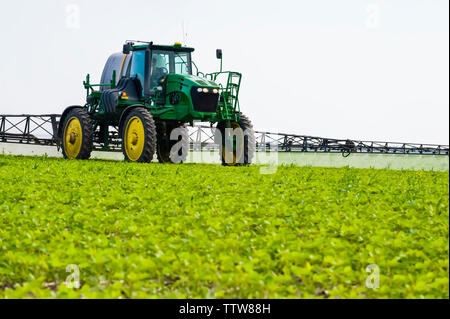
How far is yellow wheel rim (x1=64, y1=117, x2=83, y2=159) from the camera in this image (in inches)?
622

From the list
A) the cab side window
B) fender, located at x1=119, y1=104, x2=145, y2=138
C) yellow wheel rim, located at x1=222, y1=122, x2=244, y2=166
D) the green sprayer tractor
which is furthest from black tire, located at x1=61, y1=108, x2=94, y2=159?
yellow wheel rim, located at x1=222, y1=122, x2=244, y2=166

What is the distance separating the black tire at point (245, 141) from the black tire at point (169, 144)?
102cm

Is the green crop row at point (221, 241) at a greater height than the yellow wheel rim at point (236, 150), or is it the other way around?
the yellow wheel rim at point (236, 150)

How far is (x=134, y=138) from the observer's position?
14.1 meters

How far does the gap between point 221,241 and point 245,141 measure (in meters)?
9.64

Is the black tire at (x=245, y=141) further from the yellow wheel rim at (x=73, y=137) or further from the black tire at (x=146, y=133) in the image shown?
the yellow wheel rim at (x=73, y=137)

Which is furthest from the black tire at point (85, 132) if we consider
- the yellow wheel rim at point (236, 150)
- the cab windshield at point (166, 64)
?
the yellow wheel rim at point (236, 150)

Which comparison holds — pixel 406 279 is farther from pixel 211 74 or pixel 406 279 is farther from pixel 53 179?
pixel 211 74

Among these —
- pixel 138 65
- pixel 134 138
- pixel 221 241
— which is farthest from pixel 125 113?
pixel 221 241

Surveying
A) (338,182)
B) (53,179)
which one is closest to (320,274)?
(338,182)

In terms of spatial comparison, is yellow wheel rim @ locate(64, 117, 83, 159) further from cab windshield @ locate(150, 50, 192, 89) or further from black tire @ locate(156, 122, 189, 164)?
cab windshield @ locate(150, 50, 192, 89)

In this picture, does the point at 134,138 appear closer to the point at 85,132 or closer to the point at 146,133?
the point at 146,133

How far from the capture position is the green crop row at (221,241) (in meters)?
4.01

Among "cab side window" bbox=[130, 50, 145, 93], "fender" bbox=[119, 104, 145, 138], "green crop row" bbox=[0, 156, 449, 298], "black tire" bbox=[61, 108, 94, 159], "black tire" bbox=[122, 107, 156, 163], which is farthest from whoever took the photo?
"black tire" bbox=[61, 108, 94, 159]
